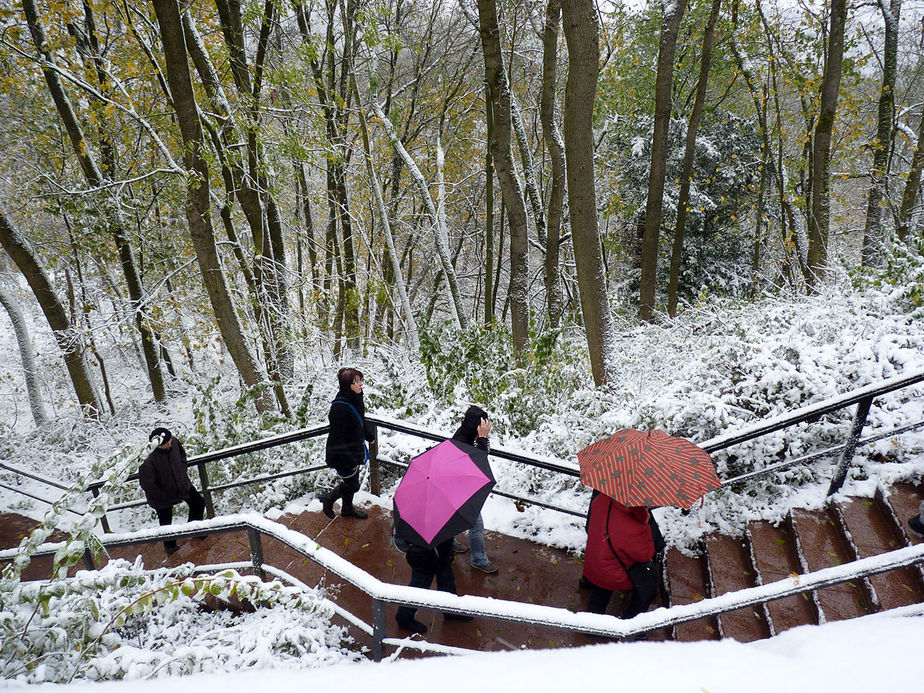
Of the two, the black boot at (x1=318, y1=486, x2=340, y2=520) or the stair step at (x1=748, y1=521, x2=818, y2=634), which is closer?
the stair step at (x1=748, y1=521, x2=818, y2=634)

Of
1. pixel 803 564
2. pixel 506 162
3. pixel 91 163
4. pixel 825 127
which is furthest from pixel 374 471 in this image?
pixel 825 127

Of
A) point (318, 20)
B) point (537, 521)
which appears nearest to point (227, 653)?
point (537, 521)

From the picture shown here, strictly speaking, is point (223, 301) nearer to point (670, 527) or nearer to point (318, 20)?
point (670, 527)

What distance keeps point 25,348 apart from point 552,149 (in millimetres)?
12266

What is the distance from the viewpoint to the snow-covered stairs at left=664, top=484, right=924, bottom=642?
3.27 m

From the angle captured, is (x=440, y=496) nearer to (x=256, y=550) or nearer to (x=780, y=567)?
(x=256, y=550)

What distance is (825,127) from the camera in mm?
9336

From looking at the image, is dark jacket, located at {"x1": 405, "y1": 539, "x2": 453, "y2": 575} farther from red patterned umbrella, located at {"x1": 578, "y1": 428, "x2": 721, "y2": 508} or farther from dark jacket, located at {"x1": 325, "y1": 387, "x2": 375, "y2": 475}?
dark jacket, located at {"x1": 325, "y1": 387, "x2": 375, "y2": 475}

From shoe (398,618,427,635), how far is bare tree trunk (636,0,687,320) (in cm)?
791

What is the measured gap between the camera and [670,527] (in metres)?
4.32

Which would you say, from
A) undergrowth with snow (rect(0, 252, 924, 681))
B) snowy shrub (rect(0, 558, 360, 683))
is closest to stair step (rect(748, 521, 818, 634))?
undergrowth with snow (rect(0, 252, 924, 681))

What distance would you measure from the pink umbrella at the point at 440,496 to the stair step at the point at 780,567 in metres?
2.16

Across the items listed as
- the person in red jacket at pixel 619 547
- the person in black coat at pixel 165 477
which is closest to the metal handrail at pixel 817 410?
the person in red jacket at pixel 619 547

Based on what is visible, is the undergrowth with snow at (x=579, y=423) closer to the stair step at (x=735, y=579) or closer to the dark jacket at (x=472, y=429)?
the stair step at (x=735, y=579)
